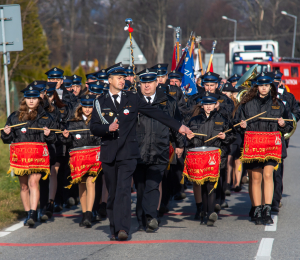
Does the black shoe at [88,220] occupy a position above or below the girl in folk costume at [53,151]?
below

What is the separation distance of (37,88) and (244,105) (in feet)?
9.77

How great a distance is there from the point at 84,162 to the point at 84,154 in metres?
0.11

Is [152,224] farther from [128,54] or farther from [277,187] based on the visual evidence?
[128,54]

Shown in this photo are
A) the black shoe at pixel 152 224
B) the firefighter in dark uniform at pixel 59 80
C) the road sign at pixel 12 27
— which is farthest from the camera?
the road sign at pixel 12 27

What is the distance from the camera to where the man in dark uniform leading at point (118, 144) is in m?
6.52

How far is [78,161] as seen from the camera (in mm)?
7469

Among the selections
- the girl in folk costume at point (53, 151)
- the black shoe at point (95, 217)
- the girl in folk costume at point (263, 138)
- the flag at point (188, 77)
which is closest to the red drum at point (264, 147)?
the girl in folk costume at point (263, 138)

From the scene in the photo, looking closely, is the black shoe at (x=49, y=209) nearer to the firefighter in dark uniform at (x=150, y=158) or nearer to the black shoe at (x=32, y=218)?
the black shoe at (x=32, y=218)

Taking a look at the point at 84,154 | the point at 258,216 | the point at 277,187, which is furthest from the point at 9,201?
the point at 277,187

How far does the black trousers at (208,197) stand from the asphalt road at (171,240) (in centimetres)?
25

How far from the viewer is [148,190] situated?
719 cm

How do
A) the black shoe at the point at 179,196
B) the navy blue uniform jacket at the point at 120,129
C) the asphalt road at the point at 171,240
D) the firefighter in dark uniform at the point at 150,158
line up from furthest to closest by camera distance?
the black shoe at the point at 179,196 → the firefighter in dark uniform at the point at 150,158 → the navy blue uniform jacket at the point at 120,129 → the asphalt road at the point at 171,240

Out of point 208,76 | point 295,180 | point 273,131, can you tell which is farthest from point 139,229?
point 295,180

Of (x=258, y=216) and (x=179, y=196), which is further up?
(x=258, y=216)
